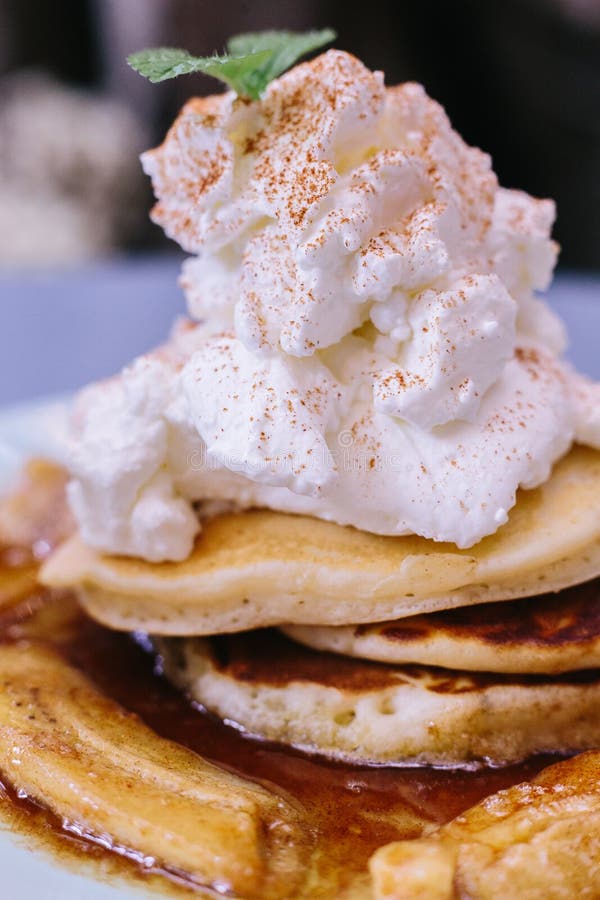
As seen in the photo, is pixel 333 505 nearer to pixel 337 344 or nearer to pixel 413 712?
pixel 337 344

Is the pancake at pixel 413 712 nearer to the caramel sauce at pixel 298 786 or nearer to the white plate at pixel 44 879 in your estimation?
the caramel sauce at pixel 298 786

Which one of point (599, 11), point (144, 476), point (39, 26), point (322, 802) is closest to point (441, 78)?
point (599, 11)

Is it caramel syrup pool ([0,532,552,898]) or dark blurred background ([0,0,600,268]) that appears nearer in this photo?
caramel syrup pool ([0,532,552,898])

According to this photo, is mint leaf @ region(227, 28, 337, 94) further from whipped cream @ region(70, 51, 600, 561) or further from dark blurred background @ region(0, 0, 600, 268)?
dark blurred background @ region(0, 0, 600, 268)

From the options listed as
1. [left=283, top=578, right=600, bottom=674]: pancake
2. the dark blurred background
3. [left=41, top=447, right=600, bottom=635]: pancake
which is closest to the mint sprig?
[left=41, top=447, right=600, bottom=635]: pancake

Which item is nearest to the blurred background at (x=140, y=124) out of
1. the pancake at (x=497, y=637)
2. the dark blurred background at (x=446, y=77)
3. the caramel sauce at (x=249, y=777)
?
the dark blurred background at (x=446, y=77)

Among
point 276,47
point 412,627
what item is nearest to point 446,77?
point 276,47
